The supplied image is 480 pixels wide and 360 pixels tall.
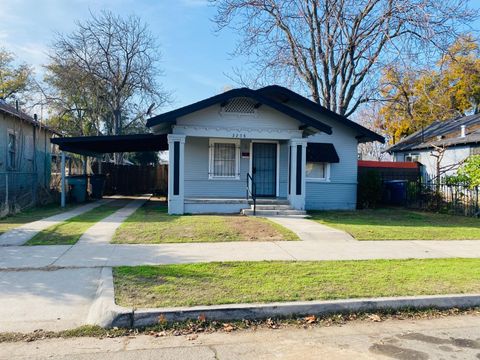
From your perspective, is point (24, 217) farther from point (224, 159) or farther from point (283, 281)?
point (283, 281)

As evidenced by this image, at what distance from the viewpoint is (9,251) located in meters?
8.30

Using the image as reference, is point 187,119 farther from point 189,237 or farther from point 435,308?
point 435,308

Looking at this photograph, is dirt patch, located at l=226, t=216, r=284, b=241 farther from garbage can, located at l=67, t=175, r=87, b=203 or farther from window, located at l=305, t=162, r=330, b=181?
garbage can, located at l=67, t=175, r=87, b=203

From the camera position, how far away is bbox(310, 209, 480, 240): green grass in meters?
10.8

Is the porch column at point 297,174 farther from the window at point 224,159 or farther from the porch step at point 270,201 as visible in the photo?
the window at point 224,159

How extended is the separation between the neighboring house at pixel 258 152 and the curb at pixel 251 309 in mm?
8833

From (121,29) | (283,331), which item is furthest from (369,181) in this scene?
(121,29)

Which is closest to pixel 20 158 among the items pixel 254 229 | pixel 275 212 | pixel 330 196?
pixel 275 212

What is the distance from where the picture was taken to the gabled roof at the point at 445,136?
79.1 feet

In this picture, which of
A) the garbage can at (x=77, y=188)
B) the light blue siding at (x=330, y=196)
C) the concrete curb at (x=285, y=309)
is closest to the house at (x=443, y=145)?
the light blue siding at (x=330, y=196)

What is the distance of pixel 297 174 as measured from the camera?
49.5 feet

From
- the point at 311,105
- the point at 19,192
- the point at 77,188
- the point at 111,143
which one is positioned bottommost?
the point at 19,192

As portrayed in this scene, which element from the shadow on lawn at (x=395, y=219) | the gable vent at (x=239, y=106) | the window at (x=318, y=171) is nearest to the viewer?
the shadow on lawn at (x=395, y=219)

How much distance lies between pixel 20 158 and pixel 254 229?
43.3 ft
